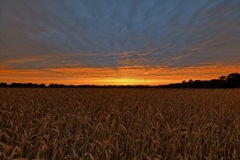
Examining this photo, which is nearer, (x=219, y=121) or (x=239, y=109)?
(x=219, y=121)

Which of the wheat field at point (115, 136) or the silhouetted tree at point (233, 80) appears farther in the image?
the silhouetted tree at point (233, 80)

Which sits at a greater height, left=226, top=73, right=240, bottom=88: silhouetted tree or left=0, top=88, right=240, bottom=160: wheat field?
left=226, top=73, right=240, bottom=88: silhouetted tree

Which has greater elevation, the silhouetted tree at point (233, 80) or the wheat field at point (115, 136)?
the silhouetted tree at point (233, 80)

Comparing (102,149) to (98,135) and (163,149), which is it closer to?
(98,135)

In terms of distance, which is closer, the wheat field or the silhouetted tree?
the wheat field

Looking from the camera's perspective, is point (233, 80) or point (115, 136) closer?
point (115, 136)

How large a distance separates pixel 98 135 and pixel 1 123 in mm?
3510

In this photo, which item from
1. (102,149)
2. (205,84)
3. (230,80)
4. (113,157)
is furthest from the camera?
(230,80)

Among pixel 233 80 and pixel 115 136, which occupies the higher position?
pixel 233 80

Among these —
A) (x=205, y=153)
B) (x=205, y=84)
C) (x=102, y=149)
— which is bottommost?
(x=205, y=153)

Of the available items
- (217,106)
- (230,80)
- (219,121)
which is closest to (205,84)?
(230,80)

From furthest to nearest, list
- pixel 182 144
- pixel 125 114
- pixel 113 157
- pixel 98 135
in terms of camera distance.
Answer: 1. pixel 125 114
2. pixel 182 144
3. pixel 98 135
4. pixel 113 157

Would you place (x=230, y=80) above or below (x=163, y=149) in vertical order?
above

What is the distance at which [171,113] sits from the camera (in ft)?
30.5
